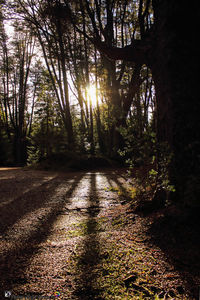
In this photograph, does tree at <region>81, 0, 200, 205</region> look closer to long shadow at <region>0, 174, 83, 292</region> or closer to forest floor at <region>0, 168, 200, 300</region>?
forest floor at <region>0, 168, 200, 300</region>

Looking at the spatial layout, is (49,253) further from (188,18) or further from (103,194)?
(188,18)

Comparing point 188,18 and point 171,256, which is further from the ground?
point 188,18

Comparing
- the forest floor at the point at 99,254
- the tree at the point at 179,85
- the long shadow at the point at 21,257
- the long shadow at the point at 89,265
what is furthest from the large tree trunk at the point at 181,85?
the long shadow at the point at 21,257

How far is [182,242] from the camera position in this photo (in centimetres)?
150

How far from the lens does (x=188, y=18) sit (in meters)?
1.92

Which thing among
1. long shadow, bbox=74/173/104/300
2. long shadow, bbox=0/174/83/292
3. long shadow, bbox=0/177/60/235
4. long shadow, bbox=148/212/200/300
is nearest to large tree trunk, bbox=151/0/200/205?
long shadow, bbox=148/212/200/300

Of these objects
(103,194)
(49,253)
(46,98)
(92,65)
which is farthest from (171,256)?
(92,65)

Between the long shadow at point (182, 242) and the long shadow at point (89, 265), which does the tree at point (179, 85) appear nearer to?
the long shadow at point (182, 242)

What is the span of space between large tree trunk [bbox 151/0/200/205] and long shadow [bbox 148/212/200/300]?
0.93ft

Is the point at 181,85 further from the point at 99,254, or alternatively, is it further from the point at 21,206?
the point at 21,206

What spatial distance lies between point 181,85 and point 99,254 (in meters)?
1.93

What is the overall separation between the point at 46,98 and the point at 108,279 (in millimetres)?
13653

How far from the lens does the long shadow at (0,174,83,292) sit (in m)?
1.16

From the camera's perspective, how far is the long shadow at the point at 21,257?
116cm
